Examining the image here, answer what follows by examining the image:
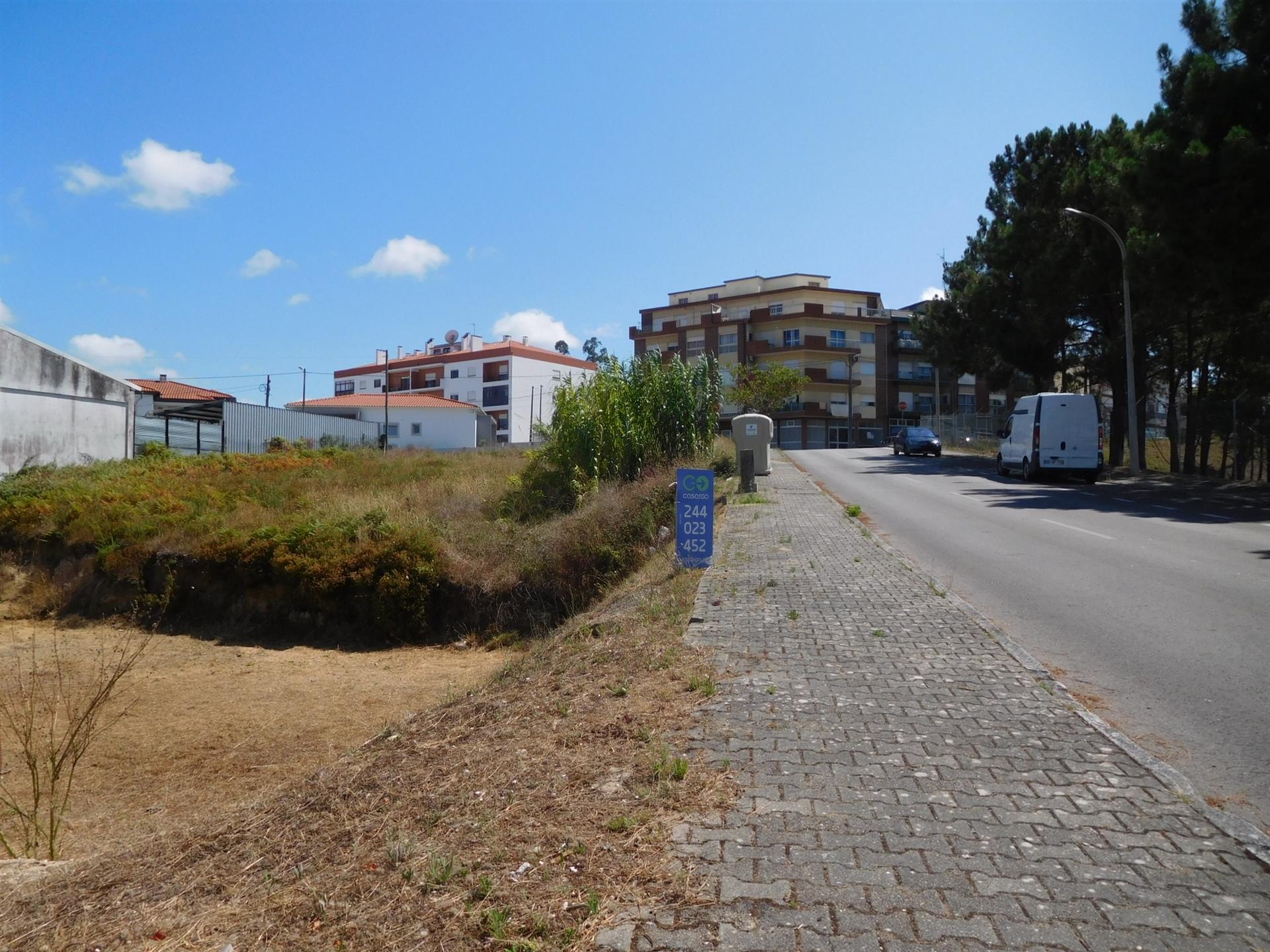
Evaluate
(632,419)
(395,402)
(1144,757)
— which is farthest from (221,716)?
(395,402)

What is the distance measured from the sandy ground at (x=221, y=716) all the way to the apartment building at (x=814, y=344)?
197 ft

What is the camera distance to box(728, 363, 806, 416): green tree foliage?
197 feet

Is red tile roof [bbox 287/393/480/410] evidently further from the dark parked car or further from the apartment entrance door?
the dark parked car

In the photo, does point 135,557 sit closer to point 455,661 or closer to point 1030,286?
point 455,661

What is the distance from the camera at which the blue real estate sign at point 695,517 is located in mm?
10852

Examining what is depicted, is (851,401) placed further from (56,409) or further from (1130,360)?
(56,409)

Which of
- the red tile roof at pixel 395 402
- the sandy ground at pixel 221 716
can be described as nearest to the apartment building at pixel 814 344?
the red tile roof at pixel 395 402

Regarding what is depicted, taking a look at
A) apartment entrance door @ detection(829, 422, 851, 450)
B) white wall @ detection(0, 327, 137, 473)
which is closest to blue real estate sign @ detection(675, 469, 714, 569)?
white wall @ detection(0, 327, 137, 473)

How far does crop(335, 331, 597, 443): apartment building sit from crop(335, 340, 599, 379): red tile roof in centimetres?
6

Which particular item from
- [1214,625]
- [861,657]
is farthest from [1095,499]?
[861,657]

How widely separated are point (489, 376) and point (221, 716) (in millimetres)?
72521

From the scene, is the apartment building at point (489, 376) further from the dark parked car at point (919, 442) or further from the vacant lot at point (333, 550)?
the vacant lot at point (333, 550)

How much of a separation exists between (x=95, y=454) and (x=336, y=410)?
4072 centimetres

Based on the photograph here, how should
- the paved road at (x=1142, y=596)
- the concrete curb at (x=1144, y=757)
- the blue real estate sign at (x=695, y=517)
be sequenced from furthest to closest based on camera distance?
the blue real estate sign at (x=695, y=517), the paved road at (x=1142, y=596), the concrete curb at (x=1144, y=757)
